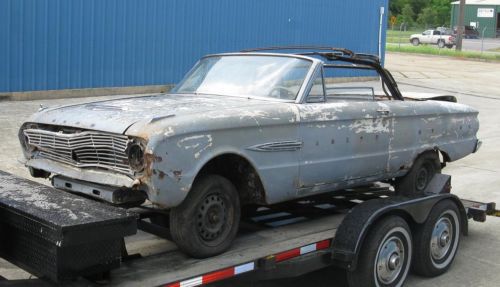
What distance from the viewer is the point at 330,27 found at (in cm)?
2070

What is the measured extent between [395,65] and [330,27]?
10.7m

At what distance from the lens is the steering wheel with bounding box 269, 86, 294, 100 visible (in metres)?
5.05

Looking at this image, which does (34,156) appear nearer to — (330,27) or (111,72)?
(111,72)

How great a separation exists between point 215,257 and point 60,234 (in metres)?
1.31

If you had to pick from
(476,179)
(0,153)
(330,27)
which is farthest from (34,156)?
(330,27)

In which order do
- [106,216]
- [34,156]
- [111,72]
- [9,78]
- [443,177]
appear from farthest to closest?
[111,72] → [9,78] → [443,177] → [34,156] → [106,216]

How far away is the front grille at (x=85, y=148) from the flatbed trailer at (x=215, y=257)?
328mm

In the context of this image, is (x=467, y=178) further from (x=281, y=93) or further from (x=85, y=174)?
(x=85, y=174)

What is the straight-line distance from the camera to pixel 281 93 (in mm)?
5078

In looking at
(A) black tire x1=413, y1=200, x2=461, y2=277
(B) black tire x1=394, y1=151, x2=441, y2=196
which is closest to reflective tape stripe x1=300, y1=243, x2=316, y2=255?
(A) black tire x1=413, y1=200, x2=461, y2=277

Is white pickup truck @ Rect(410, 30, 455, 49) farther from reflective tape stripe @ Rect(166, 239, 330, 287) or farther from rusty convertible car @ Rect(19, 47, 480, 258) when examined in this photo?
reflective tape stripe @ Rect(166, 239, 330, 287)

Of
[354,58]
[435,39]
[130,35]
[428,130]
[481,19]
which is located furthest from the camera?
[481,19]

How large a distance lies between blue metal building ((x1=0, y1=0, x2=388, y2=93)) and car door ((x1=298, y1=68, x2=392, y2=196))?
976 cm

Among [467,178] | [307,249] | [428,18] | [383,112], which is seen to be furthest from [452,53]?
[428,18]
